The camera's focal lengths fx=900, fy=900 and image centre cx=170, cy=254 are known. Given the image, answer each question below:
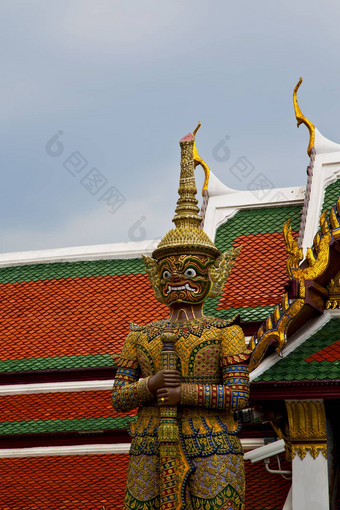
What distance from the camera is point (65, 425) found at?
11.2m

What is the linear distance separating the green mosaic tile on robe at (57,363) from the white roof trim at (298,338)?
3482mm

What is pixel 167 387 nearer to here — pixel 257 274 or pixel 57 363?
pixel 57 363

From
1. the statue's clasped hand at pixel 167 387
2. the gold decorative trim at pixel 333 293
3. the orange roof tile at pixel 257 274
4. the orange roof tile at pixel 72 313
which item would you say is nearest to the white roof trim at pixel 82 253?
the orange roof tile at pixel 72 313

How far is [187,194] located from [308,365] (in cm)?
197

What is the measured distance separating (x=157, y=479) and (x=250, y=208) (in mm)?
6472

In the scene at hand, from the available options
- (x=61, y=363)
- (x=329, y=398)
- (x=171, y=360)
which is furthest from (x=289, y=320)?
(x=61, y=363)

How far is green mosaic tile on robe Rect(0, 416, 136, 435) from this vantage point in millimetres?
10959

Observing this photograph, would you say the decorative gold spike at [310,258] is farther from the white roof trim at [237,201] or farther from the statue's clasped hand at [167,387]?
the white roof trim at [237,201]

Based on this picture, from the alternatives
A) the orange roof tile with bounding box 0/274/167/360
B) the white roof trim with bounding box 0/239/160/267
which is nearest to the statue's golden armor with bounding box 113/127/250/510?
the orange roof tile with bounding box 0/274/167/360

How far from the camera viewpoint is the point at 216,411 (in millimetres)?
7730

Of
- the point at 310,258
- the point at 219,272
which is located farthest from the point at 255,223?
the point at 219,272

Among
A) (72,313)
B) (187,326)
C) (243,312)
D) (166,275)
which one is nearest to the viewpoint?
(187,326)

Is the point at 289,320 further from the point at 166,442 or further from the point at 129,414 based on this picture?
the point at 129,414

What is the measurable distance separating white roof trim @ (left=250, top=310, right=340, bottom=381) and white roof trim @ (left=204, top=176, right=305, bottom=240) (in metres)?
4.17
